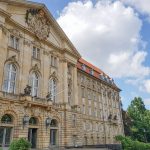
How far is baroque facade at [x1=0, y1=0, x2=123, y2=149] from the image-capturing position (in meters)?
27.9

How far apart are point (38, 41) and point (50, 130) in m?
14.1

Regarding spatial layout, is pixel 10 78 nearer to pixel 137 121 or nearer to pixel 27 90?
pixel 27 90

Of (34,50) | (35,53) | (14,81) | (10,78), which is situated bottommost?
(14,81)

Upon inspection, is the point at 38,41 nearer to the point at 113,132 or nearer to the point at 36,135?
the point at 36,135

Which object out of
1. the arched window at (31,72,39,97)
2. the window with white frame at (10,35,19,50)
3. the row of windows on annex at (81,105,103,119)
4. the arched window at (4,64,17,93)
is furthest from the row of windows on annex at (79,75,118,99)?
the arched window at (4,64,17,93)

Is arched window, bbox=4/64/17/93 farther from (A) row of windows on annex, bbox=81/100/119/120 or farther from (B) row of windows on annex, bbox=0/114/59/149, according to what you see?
(A) row of windows on annex, bbox=81/100/119/120

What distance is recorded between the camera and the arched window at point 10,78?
28281 millimetres

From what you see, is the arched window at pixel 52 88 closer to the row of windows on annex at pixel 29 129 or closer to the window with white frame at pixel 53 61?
the window with white frame at pixel 53 61

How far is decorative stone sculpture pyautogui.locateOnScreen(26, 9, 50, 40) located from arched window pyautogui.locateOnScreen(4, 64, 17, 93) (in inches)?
299

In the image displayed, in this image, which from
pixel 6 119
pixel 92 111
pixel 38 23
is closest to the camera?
pixel 6 119

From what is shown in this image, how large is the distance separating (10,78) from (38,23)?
11.1m

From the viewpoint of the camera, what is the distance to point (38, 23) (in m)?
35.1

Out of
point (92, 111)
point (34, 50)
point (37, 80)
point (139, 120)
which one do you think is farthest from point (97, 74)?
point (37, 80)

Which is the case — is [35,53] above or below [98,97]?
above
